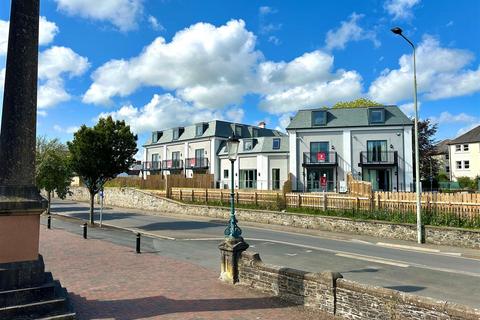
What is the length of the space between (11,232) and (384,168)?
118 feet

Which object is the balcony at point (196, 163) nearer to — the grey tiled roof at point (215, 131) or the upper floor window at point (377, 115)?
the grey tiled roof at point (215, 131)

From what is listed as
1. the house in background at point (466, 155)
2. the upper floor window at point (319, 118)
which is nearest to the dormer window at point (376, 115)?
the upper floor window at point (319, 118)

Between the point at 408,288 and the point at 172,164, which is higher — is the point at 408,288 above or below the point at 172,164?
below

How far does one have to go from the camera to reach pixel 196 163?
51562 mm

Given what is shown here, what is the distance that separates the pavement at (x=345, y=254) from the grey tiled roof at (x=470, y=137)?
48249 mm

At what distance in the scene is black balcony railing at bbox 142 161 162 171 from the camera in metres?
58.2

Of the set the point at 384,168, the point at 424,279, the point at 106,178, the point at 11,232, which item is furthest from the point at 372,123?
the point at 11,232

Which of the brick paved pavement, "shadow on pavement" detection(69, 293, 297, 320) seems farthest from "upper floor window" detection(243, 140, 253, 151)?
"shadow on pavement" detection(69, 293, 297, 320)

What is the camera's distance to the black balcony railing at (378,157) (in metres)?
36.5

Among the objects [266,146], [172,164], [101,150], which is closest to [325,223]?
[101,150]

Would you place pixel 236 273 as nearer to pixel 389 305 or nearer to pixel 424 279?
pixel 389 305

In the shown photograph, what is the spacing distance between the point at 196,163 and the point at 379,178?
2441 cm

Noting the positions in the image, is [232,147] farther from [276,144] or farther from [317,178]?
[276,144]

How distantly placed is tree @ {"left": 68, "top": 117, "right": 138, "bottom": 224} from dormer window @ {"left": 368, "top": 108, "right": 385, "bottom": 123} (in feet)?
78.7
